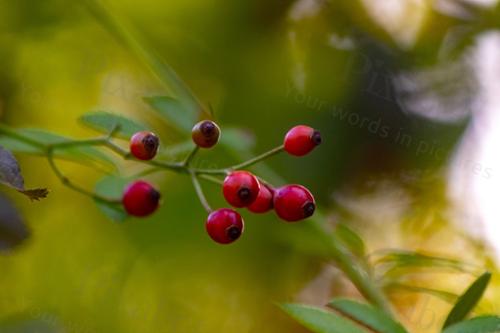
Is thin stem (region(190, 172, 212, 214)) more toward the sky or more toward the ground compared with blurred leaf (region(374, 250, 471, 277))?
more toward the ground

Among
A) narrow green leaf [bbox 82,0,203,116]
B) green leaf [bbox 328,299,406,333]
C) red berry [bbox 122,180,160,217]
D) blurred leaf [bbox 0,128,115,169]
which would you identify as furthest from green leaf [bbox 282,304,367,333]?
narrow green leaf [bbox 82,0,203,116]

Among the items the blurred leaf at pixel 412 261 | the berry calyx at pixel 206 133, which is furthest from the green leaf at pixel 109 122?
the blurred leaf at pixel 412 261

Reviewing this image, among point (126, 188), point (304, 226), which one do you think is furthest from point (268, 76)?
point (126, 188)

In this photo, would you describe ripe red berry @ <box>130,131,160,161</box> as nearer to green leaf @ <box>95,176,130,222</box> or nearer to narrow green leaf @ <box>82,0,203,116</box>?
green leaf @ <box>95,176,130,222</box>

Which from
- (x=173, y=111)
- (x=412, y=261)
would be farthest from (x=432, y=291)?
(x=173, y=111)

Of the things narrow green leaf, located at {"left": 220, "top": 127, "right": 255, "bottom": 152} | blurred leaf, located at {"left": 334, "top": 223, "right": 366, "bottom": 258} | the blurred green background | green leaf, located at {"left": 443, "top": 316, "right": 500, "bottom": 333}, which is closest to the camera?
green leaf, located at {"left": 443, "top": 316, "right": 500, "bottom": 333}

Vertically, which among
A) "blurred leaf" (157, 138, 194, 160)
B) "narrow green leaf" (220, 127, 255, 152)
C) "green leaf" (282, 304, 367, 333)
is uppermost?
"narrow green leaf" (220, 127, 255, 152)

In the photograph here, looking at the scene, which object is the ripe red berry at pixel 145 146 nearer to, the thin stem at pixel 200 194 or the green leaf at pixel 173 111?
the thin stem at pixel 200 194
